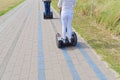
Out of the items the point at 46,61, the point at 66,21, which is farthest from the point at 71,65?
the point at 66,21

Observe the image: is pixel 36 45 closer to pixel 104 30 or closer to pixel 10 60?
pixel 10 60

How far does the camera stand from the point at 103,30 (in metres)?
12.8

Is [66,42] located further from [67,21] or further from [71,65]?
[71,65]

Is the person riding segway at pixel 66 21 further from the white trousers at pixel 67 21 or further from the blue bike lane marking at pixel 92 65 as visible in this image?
the blue bike lane marking at pixel 92 65

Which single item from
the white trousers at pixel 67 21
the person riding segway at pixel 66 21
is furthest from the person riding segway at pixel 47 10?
the white trousers at pixel 67 21

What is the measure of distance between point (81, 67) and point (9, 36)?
5.44 m

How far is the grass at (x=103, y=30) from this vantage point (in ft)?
28.7

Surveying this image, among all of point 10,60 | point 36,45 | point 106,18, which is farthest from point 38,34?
point 10,60

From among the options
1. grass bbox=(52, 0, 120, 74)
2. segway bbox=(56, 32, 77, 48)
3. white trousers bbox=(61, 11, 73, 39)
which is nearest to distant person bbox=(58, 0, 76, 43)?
white trousers bbox=(61, 11, 73, 39)

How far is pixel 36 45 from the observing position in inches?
411

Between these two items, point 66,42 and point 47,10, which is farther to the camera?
point 47,10

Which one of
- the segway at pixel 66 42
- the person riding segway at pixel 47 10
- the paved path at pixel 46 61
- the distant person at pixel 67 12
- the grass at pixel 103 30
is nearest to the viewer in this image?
the paved path at pixel 46 61

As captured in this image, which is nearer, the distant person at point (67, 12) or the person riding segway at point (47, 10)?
the distant person at point (67, 12)

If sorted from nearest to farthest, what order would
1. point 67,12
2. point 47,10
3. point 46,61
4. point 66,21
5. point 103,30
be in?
point 46,61, point 67,12, point 66,21, point 103,30, point 47,10
